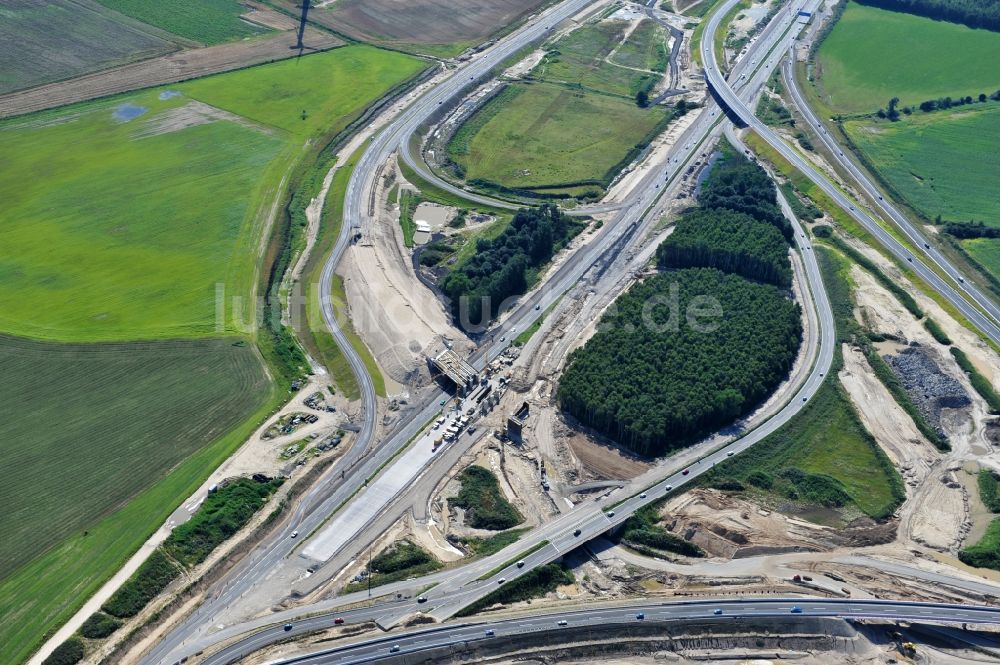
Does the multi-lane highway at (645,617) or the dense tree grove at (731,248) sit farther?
the dense tree grove at (731,248)

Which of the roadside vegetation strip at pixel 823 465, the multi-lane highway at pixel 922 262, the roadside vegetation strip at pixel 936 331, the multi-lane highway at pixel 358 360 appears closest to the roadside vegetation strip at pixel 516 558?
the multi-lane highway at pixel 358 360

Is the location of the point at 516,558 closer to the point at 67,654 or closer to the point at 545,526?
the point at 545,526

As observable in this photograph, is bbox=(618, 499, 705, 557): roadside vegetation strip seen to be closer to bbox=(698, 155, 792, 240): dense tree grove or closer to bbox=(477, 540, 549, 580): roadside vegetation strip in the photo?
bbox=(477, 540, 549, 580): roadside vegetation strip

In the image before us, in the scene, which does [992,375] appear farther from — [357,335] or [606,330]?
[357,335]

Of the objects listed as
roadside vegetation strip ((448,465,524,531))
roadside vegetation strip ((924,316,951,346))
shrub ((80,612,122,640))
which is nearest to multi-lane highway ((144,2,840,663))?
shrub ((80,612,122,640))

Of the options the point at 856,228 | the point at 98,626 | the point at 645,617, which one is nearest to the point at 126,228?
the point at 98,626

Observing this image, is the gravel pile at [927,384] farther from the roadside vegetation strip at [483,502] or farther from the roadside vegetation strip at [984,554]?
the roadside vegetation strip at [483,502]

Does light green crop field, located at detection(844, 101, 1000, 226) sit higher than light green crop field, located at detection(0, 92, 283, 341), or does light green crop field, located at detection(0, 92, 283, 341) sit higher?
light green crop field, located at detection(844, 101, 1000, 226)
